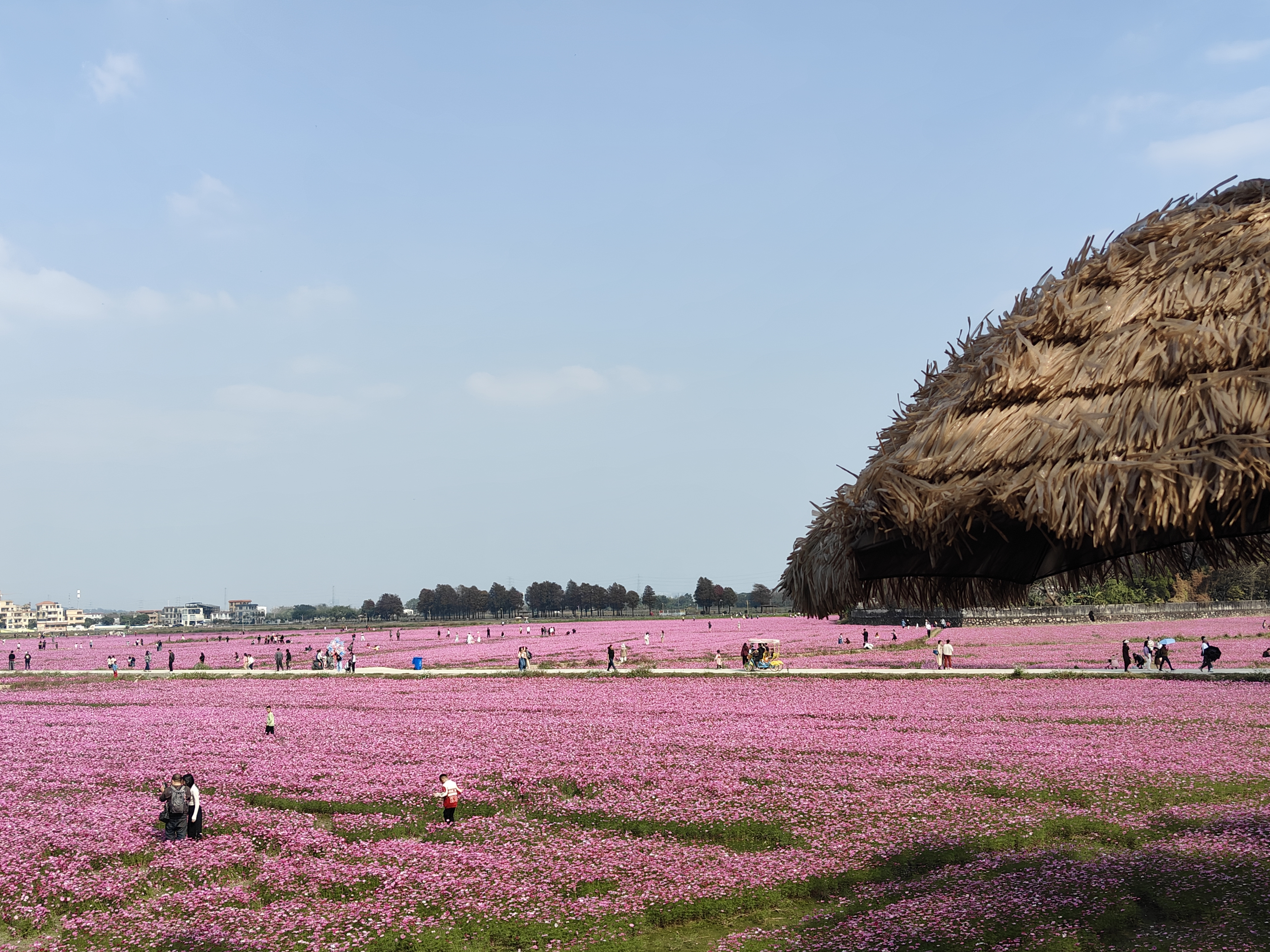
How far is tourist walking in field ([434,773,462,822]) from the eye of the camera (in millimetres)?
13492

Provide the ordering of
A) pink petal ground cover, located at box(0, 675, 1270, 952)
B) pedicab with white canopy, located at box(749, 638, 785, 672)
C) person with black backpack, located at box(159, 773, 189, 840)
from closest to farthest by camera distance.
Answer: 1. pink petal ground cover, located at box(0, 675, 1270, 952)
2. person with black backpack, located at box(159, 773, 189, 840)
3. pedicab with white canopy, located at box(749, 638, 785, 672)

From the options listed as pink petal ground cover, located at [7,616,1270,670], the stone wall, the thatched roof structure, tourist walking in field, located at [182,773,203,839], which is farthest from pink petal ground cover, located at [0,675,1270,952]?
the stone wall

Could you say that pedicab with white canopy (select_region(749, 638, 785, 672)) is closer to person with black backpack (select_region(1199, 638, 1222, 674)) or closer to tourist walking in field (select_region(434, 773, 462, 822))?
person with black backpack (select_region(1199, 638, 1222, 674))

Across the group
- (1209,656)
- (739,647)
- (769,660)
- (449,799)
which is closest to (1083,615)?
(739,647)

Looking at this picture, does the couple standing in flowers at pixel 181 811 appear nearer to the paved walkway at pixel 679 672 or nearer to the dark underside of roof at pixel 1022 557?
the dark underside of roof at pixel 1022 557

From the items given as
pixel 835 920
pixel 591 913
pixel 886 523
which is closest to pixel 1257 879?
pixel 835 920

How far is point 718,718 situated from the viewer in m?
23.4

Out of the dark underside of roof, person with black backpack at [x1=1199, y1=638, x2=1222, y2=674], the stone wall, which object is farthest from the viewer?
the stone wall

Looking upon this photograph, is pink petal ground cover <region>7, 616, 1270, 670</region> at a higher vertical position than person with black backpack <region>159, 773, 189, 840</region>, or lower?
lower

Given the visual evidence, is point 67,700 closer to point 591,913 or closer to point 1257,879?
point 591,913

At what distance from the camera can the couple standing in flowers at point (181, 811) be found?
42.8 feet

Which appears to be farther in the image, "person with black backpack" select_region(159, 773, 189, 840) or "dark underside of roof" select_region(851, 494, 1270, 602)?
"person with black backpack" select_region(159, 773, 189, 840)

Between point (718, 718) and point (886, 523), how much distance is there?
20.5 m

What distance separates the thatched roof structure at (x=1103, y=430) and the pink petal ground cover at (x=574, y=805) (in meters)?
5.99
